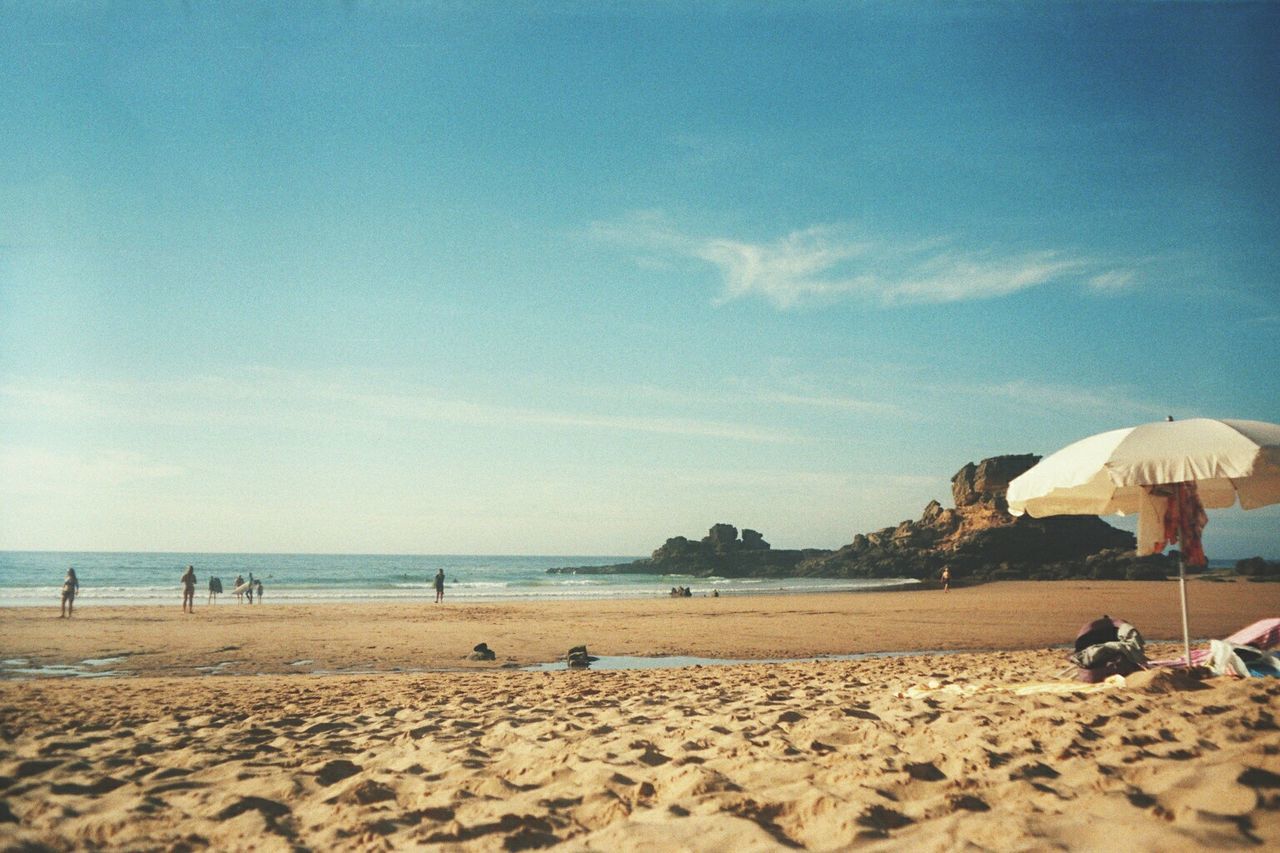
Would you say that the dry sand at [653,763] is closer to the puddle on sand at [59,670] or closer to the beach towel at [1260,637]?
the beach towel at [1260,637]

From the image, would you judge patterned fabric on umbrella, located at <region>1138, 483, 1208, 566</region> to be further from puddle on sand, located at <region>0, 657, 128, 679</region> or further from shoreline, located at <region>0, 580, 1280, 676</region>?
puddle on sand, located at <region>0, 657, 128, 679</region>

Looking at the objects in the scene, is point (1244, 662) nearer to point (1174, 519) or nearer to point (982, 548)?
point (1174, 519)

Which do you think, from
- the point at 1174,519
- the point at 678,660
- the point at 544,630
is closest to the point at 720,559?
the point at 544,630

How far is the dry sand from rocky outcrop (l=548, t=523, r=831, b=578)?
67.1m

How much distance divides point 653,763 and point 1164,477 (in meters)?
4.64

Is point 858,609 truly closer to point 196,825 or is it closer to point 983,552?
point 196,825

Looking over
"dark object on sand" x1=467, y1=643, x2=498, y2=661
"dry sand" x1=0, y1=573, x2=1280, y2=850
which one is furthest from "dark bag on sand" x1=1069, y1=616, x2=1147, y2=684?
"dark object on sand" x1=467, y1=643, x2=498, y2=661

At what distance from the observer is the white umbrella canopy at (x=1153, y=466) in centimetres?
588

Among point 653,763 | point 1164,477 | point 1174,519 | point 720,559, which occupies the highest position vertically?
point 1164,477

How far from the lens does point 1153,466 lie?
19.9 ft

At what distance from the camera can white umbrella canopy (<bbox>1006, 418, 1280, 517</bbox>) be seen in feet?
19.3

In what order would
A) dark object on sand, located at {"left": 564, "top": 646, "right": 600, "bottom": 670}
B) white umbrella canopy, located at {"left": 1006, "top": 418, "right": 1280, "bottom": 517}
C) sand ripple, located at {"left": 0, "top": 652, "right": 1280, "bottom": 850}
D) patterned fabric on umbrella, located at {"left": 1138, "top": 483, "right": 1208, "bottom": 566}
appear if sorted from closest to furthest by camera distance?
1. sand ripple, located at {"left": 0, "top": 652, "right": 1280, "bottom": 850}
2. white umbrella canopy, located at {"left": 1006, "top": 418, "right": 1280, "bottom": 517}
3. patterned fabric on umbrella, located at {"left": 1138, "top": 483, "right": 1208, "bottom": 566}
4. dark object on sand, located at {"left": 564, "top": 646, "right": 600, "bottom": 670}

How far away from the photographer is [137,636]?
17484 mm

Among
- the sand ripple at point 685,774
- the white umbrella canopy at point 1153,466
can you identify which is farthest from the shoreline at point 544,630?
the white umbrella canopy at point 1153,466
